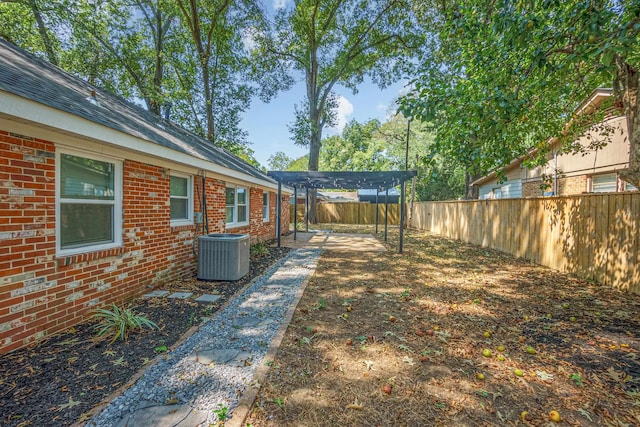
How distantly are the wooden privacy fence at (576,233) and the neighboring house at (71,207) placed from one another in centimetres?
778

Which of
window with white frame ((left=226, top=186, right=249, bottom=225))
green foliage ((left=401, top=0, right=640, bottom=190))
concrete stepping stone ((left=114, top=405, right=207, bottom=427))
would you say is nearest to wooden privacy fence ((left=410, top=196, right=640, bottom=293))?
green foliage ((left=401, top=0, right=640, bottom=190))

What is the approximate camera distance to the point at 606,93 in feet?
27.7

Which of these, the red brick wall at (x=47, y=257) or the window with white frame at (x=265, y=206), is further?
the window with white frame at (x=265, y=206)

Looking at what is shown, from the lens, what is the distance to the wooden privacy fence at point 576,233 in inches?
194

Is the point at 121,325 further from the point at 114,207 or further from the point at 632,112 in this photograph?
the point at 632,112

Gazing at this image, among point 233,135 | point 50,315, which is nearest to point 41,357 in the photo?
point 50,315

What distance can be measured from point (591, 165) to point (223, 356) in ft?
42.6

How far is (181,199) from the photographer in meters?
6.01

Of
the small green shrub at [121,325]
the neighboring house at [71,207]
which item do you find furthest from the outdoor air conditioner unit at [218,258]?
the small green shrub at [121,325]

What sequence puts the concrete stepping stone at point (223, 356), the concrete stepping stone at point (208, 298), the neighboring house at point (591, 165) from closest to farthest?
the concrete stepping stone at point (223, 356)
the concrete stepping stone at point (208, 298)
the neighboring house at point (591, 165)

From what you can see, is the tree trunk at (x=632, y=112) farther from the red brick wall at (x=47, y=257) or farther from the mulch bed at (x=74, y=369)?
the red brick wall at (x=47, y=257)

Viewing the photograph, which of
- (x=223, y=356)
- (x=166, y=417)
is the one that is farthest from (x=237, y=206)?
(x=166, y=417)

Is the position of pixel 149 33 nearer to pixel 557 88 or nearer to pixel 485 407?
pixel 557 88

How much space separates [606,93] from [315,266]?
986 centimetres
